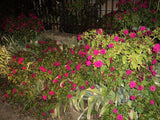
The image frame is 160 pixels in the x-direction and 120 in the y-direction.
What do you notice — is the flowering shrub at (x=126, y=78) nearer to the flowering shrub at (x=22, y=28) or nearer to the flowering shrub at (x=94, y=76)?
the flowering shrub at (x=94, y=76)

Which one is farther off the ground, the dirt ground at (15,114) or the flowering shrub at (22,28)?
the flowering shrub at (22,28)

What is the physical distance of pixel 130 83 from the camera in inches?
85.1

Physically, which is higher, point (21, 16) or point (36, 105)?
point (21, 16)

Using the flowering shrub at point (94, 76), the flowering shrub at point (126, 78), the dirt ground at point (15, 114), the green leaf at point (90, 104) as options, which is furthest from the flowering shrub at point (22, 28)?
the green leaf at point (90, 104)

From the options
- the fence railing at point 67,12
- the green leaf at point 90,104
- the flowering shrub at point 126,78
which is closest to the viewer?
the flowering shrub at point 126,78

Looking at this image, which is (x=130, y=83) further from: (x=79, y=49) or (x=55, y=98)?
(x=55, y=98)

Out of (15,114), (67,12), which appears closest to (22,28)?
(67,12)

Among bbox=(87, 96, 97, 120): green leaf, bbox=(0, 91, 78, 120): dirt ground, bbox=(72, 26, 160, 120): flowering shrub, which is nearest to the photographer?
bbox=(72, 26, 160, 120): flowering shrub

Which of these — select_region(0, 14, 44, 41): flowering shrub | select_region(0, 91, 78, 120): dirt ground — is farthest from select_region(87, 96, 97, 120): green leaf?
select_region(0, 14, 44, 41): flowering shrub

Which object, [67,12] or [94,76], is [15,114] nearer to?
[94,76]

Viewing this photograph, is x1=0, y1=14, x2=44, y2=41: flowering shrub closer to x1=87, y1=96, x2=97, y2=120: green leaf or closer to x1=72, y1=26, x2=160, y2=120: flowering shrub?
x1=72, y1=26, x2=160, y2=120: flowering shrub

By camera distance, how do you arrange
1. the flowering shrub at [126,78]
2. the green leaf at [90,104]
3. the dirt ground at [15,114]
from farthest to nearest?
the dirt ground at [15,114] → the green leaf at [90,104] → the flowering shrub at [126,78]

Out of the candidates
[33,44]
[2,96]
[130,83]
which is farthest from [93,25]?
[2,96]

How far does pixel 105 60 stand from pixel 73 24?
198cm
